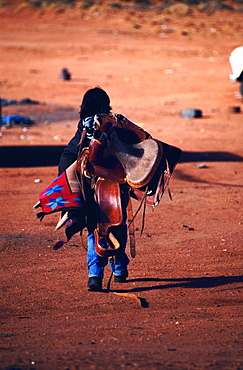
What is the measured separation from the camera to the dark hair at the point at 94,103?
4.78m

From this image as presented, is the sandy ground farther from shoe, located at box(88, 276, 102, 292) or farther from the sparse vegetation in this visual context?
the sparse vegetation

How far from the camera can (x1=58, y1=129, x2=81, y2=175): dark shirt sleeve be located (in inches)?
191

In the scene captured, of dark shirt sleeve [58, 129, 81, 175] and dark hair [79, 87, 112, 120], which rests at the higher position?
dark hair [79, 87, 112, 120]

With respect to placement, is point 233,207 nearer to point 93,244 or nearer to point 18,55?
point 93,244

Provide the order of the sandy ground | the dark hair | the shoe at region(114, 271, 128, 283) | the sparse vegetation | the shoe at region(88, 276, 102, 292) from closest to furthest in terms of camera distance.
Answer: the sandy ground
the dark hair
the shoe at region(88, 276, 102, 292)
the shoe at region(114, 271, 128, 283)
the sparse vegetation

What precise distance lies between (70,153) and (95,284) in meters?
1.12

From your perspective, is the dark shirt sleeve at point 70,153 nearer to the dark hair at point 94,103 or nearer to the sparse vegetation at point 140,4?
the dark hair at point 94,103

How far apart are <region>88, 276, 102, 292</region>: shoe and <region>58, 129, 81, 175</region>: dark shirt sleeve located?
945mm

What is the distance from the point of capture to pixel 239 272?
557 cm

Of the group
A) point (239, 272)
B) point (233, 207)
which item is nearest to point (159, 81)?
point (233, 207)

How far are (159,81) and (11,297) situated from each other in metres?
17.7

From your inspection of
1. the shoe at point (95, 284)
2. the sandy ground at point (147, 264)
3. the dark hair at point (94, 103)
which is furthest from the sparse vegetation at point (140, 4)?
the shoe at point (95, 284)

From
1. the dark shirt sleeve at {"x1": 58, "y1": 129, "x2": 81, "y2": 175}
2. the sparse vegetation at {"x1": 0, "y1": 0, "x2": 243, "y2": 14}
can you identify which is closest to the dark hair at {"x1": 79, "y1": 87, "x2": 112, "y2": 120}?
the dark shirt sleeve at {"x1": 58, "y1": 129, "x2": 81, "y2": 175}

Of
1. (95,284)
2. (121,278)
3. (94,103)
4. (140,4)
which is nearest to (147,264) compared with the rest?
(121,278)
